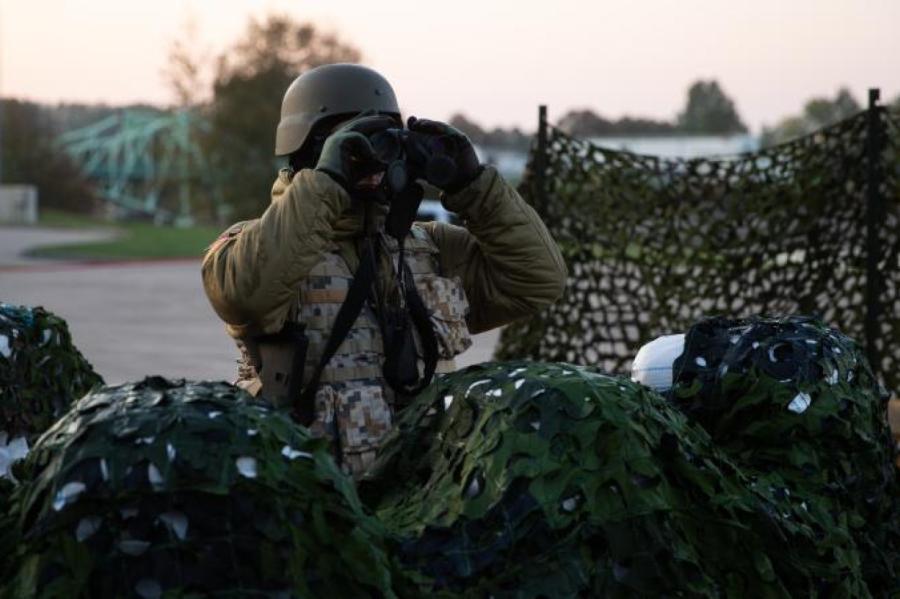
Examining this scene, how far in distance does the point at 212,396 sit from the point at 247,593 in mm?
256

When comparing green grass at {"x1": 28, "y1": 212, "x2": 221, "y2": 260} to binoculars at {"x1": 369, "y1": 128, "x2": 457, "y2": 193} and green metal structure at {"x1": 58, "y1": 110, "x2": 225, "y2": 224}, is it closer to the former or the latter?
binoculars at {"x1": 369, "y1": 128, "x2": 457, "y2": 193}

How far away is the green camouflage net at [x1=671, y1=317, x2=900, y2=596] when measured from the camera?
252 centimetres

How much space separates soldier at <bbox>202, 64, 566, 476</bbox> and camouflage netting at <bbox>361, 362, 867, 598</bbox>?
3.19 feet

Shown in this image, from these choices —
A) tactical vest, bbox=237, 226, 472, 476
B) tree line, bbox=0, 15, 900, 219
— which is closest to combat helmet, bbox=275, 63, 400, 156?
tactical vest, bbox=237, 226, 472, 476

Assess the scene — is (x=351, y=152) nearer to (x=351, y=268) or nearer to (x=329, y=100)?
(x=351, y=268)

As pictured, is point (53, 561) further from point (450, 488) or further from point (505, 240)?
point (505, 240)

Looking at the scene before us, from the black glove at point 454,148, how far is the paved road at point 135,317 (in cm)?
680

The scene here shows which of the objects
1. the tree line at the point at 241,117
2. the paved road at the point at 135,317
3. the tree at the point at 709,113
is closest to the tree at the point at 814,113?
the tree at the point at 709,113

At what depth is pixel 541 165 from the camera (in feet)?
24.9

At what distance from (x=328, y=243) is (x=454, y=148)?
34 cm

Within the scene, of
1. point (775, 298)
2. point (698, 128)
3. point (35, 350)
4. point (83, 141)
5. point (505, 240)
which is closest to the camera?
point (35, 350)

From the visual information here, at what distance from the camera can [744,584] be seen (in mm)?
2078

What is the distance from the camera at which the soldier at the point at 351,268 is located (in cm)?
301

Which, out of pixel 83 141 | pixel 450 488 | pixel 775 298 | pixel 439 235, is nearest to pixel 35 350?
pixel 439 235
